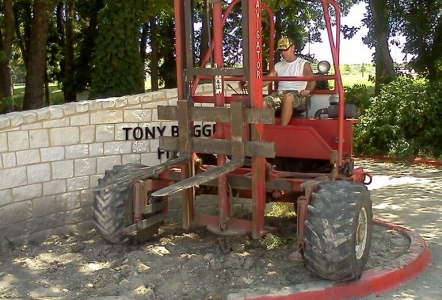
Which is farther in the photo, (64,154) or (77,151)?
(77,151)

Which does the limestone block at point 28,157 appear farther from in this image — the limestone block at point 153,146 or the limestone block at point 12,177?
the limestone block at point 153,146

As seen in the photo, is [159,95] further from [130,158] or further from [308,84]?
[308,84]

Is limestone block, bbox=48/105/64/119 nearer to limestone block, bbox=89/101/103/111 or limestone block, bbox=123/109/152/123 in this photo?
limestone block, bbox=89/101/103/111

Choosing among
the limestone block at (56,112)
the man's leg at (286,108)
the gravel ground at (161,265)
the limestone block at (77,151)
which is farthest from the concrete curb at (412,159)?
the limestone block at (56,112)

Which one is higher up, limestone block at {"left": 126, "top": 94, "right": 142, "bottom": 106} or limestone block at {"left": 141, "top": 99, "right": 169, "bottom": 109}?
limestone block at {"left": 126, "top": 94, "right": 142, "bottom": 106}

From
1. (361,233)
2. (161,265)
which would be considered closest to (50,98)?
(161,265)

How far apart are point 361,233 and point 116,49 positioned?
8966 mm

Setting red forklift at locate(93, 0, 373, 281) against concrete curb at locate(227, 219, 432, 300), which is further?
red forklift at locate(93, 0, 373, 281)

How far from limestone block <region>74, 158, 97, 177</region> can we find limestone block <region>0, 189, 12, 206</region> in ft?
3.03

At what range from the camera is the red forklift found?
17.9 ft

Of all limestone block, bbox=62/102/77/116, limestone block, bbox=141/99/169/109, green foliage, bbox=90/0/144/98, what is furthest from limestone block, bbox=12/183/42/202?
green foliage, bbox=90/0/144/98

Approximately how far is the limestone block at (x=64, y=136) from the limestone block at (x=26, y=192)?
55cm

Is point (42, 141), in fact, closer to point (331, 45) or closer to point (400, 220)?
point (331, 45)

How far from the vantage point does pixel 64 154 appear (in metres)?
7.67
